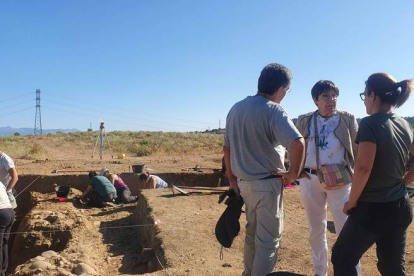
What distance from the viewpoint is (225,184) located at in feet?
33.9

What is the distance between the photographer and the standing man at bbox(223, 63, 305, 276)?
8.14ft

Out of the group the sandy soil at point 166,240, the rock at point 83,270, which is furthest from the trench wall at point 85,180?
the rock at point 83,270

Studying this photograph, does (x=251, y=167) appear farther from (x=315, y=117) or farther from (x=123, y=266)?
(x=123, y=266)

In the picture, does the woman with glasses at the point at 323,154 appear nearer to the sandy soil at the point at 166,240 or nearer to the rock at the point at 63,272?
the sandy soil at the point at 166,240

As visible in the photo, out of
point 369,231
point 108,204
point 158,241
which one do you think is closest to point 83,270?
point 158,241

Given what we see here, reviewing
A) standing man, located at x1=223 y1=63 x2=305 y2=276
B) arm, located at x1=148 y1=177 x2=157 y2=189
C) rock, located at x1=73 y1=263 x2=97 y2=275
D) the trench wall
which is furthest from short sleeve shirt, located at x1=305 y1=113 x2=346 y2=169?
the trench wall

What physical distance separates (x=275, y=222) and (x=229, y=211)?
43 centimetres

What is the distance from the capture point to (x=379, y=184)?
2.19m

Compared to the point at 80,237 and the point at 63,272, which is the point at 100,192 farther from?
the point at 63,272

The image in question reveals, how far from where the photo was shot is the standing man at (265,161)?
2482mm

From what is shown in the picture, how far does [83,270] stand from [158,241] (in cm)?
100

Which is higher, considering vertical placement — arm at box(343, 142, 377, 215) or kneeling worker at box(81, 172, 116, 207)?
arm at box(343, 142, 377, 215)

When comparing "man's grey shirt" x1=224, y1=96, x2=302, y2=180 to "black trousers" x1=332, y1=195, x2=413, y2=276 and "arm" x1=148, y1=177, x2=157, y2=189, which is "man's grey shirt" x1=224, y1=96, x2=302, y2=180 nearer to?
"black trousers" x1=332, y1=195, x2=413, y2=276

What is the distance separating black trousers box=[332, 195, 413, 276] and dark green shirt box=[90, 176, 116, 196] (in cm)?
685
